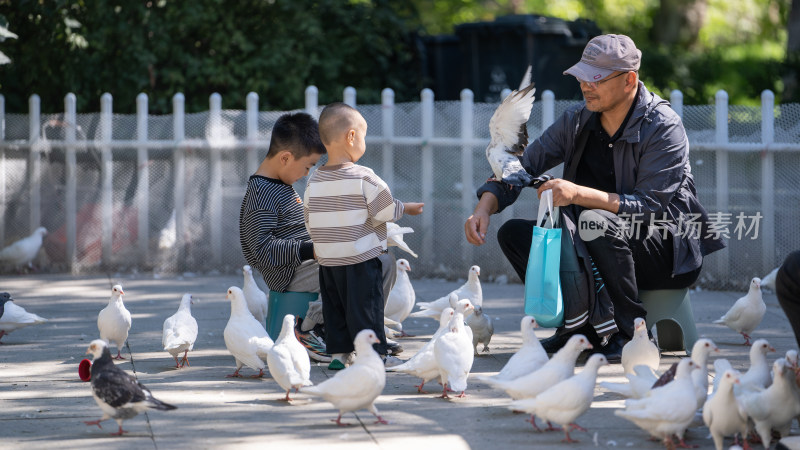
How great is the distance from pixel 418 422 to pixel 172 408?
106 centimetres

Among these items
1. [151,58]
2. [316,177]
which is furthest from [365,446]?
[151,58]

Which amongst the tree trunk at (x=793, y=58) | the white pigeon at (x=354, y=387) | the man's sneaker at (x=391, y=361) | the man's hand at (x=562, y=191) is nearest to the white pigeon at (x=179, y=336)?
the man's sneaker at (x=391, y=361)

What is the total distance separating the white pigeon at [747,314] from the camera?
21.0ft

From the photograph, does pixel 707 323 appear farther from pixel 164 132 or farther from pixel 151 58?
pixel 151 58

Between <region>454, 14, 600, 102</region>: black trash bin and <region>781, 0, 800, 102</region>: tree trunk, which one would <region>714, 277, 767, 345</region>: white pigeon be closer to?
<region>454, 14, 600, 102</region>: black trash bin

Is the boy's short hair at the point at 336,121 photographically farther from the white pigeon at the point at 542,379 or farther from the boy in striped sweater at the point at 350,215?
the white pigeon at the point at 542,379

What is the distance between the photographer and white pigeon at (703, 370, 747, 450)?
12.9 ft

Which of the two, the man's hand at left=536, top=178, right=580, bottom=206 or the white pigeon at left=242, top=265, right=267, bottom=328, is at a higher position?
the man's hand at left=536, top=178, right=580, bottom=206

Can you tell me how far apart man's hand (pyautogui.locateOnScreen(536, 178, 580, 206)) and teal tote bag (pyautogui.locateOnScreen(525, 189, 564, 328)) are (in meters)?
0.03

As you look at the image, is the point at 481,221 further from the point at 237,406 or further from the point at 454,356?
the point at 237,406

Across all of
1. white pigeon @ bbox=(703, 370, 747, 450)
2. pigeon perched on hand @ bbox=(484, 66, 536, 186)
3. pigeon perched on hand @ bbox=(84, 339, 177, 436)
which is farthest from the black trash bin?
pigeon perched on hand @ bbox=(84, 339, 177, 436)

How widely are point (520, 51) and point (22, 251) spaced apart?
6.63 m

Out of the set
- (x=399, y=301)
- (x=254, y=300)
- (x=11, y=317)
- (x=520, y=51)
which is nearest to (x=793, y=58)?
(x=520, y=51)

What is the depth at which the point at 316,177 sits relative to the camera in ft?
17.6
